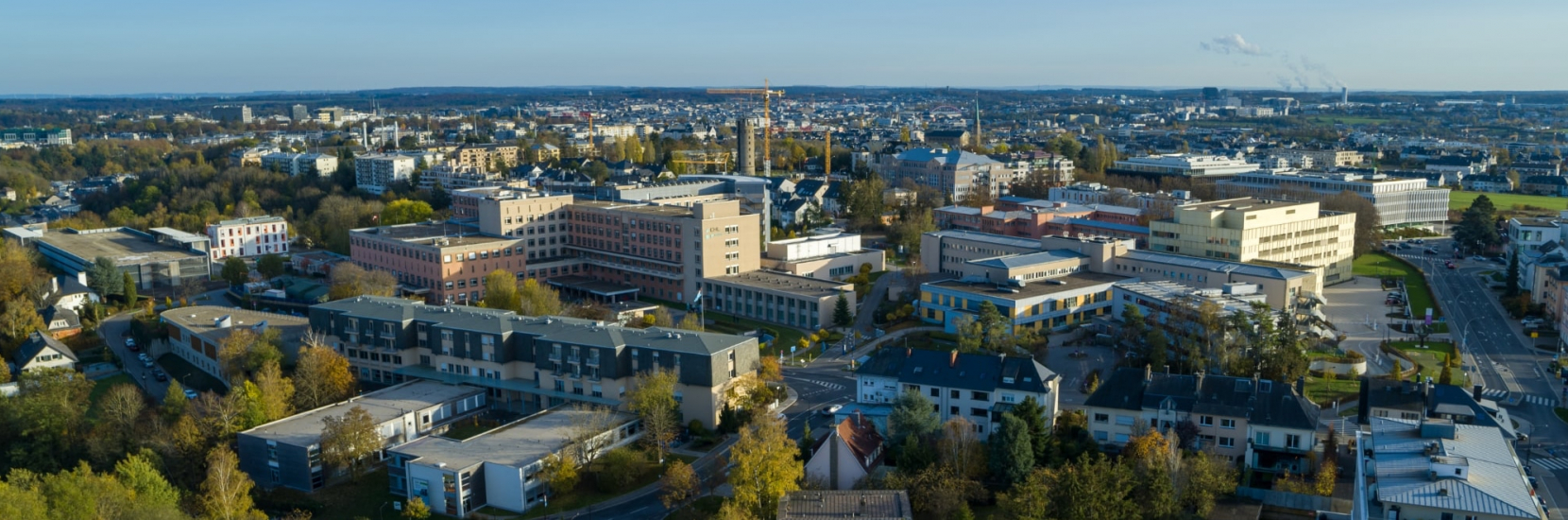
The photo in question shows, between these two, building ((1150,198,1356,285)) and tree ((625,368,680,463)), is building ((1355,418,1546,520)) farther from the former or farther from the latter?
building ((1150,198,1356,285))

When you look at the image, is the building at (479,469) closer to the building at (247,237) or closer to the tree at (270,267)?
the tree at (270,267)

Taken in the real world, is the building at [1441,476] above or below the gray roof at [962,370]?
above

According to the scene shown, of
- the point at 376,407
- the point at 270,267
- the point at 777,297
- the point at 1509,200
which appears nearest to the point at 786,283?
the point at 777,297

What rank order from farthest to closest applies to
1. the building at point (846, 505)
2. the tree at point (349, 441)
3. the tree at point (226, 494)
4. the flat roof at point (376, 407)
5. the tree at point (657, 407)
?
1. the flat roof at point (376, 407)
2. the tree at point (657, 407)
3. the tree at point (349, 441)
4. the tree at point (226, 494)
5. the building at point (846, 505)

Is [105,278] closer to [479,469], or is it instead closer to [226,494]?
[226,494]

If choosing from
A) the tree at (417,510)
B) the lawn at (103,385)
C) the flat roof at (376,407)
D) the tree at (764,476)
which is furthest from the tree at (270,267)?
the tree at (764,476)

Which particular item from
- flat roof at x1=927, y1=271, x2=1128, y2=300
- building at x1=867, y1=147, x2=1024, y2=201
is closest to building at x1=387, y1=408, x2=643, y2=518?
flat roof at x1=927, y1=271, x2=1128, y2=300

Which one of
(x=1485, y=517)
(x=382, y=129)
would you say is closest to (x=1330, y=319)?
(x=1485, y=517)
